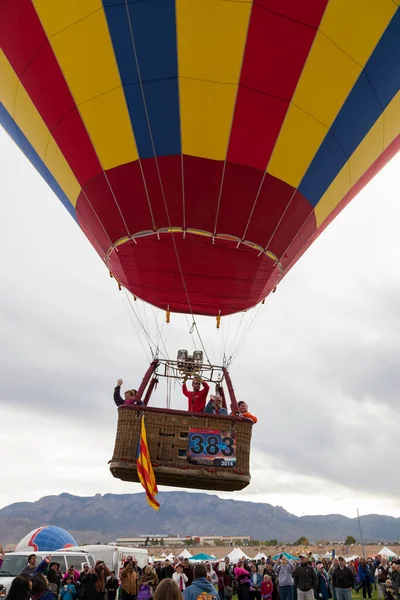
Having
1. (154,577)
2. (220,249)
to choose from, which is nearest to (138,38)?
(220,249)

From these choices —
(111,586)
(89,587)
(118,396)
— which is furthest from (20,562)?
(118,396)

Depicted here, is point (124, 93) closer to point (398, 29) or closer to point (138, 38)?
point (138, 38)

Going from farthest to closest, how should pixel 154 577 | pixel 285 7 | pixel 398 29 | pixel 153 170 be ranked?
pixel 154 577
pixel 153 170
pixel 398 29
pixel 285 7

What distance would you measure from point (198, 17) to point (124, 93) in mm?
1147

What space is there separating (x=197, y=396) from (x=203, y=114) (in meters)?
3.14

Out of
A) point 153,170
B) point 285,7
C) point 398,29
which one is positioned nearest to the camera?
point 285,7

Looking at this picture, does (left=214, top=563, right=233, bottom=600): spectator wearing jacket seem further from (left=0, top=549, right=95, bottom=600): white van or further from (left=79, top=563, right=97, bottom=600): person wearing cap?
(left=79, top=563, right=97, bottom=600): person wearing cap

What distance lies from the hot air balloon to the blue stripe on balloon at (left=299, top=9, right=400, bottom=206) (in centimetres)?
2

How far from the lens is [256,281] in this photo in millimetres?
8234

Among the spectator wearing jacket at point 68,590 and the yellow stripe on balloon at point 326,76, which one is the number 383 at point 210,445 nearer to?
the yellow stripe on balloon at point 326,76

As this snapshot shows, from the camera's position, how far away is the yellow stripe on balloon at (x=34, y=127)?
7449 mm

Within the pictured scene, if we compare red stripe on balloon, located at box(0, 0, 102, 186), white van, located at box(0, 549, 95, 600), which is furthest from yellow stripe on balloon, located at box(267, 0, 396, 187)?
white van, located at box(0, 549, 95, 600)

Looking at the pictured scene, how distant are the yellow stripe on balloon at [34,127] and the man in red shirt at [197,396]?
2.84 m

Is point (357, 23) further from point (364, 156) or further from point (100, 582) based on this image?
point (100, 582)
